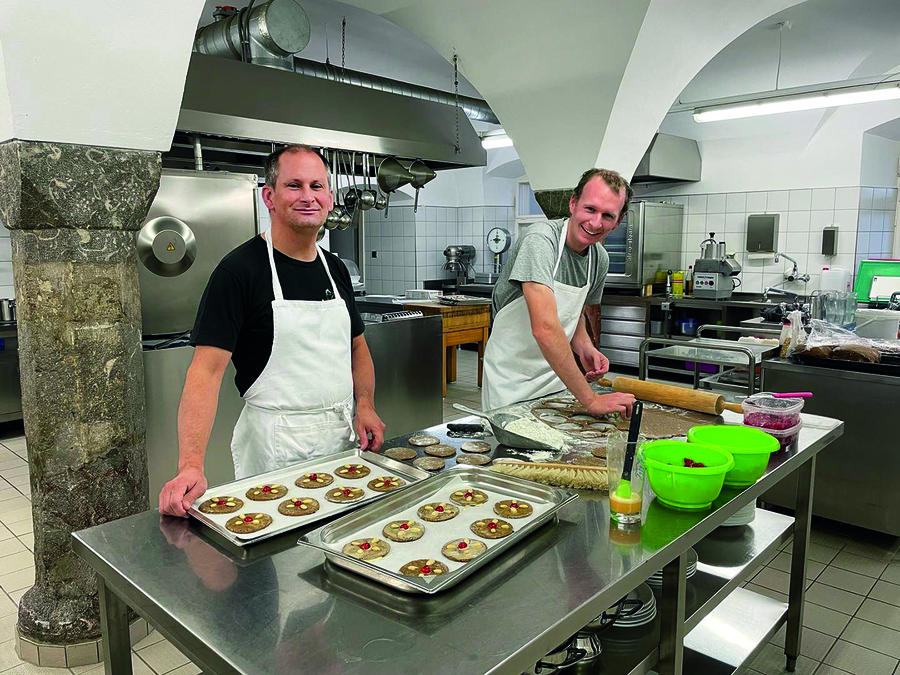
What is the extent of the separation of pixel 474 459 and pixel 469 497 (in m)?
0.29

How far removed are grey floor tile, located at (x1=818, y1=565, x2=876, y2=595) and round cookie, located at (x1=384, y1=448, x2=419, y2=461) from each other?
233cm

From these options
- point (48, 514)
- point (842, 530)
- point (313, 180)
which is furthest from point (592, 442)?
point (842, 530)

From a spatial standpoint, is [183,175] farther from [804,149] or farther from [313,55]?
[804,149]

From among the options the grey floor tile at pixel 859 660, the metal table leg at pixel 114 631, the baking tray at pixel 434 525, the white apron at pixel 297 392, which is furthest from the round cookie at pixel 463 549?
the grey floor tile at pixel 859 660

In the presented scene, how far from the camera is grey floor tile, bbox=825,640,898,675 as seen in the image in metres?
2.42

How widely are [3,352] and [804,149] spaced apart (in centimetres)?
803

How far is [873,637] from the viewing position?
2.62 meters

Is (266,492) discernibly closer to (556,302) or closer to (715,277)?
(556,302)

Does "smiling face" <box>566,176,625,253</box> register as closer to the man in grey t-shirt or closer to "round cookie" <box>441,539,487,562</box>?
the man in grey t-shirt

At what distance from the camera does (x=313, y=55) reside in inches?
245

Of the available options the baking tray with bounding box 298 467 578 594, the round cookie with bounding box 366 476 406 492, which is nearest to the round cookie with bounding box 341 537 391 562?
the baking tray with bounding box 298 467 578 594

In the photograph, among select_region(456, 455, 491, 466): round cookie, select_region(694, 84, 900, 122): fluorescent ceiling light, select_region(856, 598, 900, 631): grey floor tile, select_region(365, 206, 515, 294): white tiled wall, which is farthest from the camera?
select_region(365, 206, 515, 294): white tiled wall

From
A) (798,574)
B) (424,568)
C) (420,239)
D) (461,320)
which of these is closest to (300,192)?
(424,568)

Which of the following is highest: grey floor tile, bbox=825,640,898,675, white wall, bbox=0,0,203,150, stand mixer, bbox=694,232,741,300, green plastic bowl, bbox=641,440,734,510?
white wall, bbox=0,0,203,150
